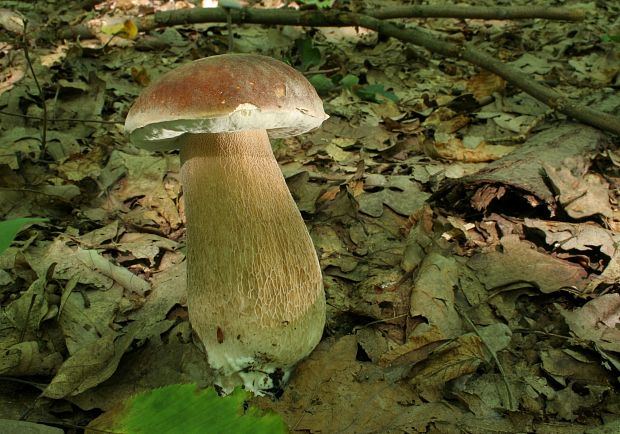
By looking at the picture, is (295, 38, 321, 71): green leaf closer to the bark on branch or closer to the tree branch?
the bark on branch

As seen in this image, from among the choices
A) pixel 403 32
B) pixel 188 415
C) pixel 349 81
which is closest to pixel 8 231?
pixel 188 415

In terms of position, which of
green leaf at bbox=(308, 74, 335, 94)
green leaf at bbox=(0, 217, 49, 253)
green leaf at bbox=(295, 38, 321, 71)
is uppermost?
green leaf at bbox=(0, 217, 49, 253)

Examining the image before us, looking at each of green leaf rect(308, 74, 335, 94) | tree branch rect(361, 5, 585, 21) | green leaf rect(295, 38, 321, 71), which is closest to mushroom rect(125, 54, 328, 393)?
green leaf rect(308, 74, 335, 94)

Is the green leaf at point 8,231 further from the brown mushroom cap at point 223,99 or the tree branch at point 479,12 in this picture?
the tree branch at point 479,12

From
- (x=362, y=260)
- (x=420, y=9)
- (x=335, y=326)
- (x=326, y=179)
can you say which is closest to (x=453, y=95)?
(x=420, y=9)

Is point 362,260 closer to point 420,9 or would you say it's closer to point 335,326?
point 335,326
